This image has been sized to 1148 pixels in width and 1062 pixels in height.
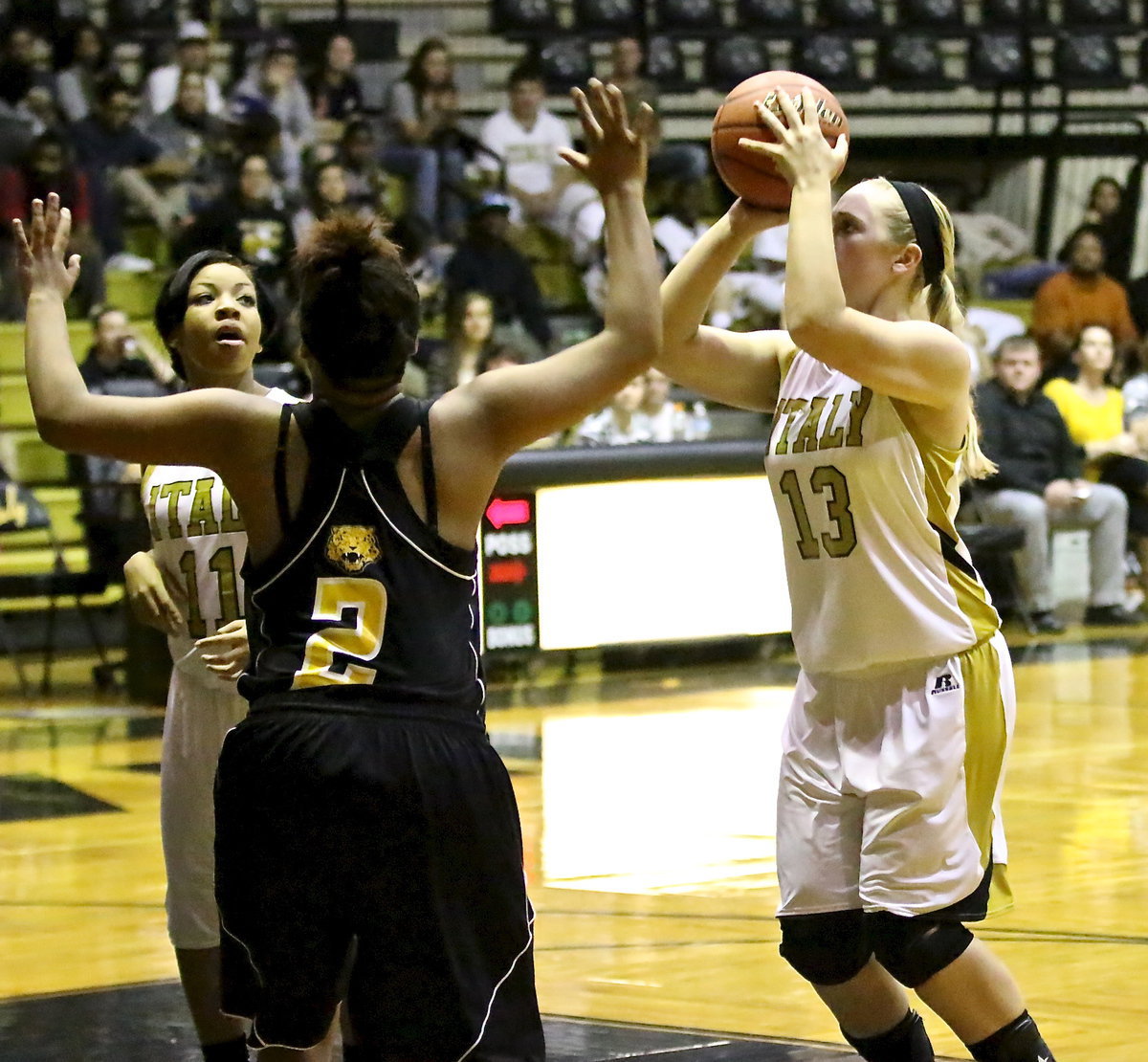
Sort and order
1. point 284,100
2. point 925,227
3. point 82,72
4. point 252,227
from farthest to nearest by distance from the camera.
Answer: point 284,100
point 82,72
point 252,227
point 925,227

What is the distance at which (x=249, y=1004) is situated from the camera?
9.95 feet

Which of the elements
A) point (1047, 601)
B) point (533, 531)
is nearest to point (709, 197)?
point (1047, 601)

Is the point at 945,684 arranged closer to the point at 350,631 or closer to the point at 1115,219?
the point at 350,631

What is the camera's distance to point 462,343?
1185 centimetres

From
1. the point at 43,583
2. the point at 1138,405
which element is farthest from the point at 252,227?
the point at 1138,405

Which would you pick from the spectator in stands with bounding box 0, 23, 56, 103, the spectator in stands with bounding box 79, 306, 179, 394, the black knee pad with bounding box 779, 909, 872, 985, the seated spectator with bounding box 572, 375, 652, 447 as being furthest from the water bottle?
the black knee pad with bounding box 779, 909, 872, 985

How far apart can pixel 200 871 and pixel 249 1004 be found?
1.08 m

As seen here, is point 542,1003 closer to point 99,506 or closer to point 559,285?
point 99,506

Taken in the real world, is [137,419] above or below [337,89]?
below

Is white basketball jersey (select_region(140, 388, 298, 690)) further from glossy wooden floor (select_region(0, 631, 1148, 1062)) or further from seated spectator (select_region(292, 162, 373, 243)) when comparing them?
seated spectator (select_region(292, 162, 373, 243))

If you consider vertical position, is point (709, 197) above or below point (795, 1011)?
above

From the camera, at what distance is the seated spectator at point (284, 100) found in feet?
44.1

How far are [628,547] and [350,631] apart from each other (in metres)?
7.04

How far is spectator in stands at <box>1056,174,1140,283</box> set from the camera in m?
15.9
